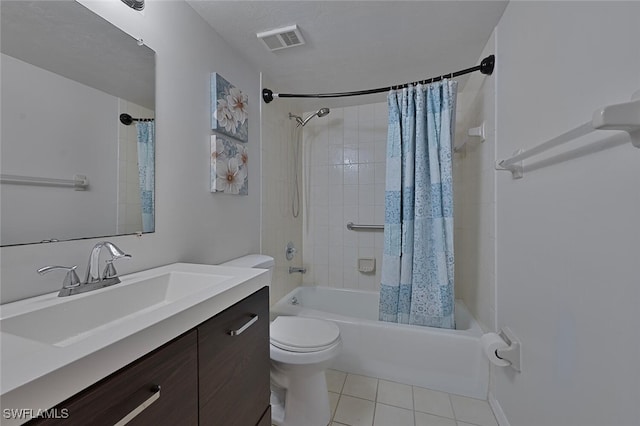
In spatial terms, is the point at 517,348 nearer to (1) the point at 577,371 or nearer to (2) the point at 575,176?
(1) the point at 577,371

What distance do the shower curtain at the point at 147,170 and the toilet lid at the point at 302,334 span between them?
0.80 metres

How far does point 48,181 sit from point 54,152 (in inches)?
3.6

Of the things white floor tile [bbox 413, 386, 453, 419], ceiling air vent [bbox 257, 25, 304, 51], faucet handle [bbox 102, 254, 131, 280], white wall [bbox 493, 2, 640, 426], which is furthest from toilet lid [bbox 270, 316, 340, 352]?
ceiling air vent [bbox 257, 25, 304, 51]

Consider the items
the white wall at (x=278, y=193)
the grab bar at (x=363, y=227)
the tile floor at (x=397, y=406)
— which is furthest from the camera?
the grab bar at (x=363, y=227)

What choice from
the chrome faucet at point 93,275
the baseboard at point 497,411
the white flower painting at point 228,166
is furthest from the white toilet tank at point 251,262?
the baseboard at point 497,411

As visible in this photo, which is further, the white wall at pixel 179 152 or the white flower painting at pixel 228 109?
the white flower painting at pixel 228 109

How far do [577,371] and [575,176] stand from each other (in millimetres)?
601

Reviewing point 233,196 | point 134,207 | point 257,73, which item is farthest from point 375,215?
point 134,207

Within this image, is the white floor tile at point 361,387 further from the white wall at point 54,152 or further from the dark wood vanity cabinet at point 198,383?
the white wall at point 54,152

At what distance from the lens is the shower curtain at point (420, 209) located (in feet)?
5.52

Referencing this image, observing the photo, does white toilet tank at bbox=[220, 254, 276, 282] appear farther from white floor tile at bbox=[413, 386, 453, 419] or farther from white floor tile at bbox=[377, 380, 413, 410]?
white floor tile at bbox=[413, 386, 453, 419]

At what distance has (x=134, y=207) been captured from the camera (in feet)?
3.42

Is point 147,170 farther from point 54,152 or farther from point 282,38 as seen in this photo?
point 282,38

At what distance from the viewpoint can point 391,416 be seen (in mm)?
1382
